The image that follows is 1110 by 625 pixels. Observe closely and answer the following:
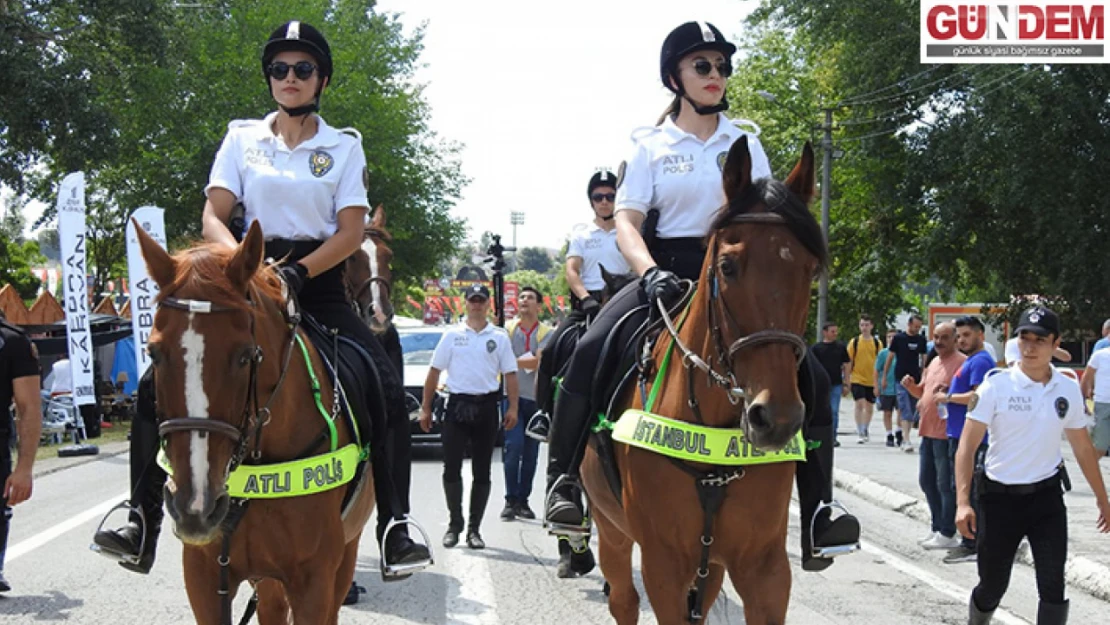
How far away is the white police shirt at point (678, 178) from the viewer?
19.9ft

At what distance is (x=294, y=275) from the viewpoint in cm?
532

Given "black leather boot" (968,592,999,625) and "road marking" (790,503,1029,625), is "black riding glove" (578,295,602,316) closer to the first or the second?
"black leather boot" (968,592,999,625)

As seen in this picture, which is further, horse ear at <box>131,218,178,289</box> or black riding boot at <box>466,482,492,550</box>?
black riding boot at <box>466,482,492,550</box>

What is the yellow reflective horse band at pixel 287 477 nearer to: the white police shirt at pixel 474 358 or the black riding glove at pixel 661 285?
the black riding glove at pixel 661 285

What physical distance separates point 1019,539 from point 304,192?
14.6 feet

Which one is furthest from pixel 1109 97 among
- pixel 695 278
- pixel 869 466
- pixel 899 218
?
pixel 695 278

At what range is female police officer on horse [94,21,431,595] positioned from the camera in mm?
5781

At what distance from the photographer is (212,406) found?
428cm

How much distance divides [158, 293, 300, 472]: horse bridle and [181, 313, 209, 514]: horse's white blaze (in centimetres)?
3

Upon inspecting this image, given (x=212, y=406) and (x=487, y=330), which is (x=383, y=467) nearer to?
(x=212, y=406)

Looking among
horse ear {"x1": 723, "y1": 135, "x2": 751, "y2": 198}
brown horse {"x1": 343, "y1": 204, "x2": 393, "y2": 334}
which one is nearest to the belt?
horse ear {"x1": 723, "y1": 135, "x2": 751, "y2": 198}

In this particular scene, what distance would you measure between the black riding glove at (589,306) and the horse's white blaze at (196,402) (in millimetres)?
4214

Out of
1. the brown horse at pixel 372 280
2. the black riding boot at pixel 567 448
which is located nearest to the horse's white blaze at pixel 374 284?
the brown horse at pixel 372 280

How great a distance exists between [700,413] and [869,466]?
13.6 meters
